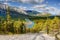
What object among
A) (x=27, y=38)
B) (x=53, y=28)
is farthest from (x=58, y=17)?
(x=27, y=38)

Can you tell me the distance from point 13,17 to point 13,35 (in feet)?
0.68

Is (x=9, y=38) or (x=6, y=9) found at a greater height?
(x=6, y=9)

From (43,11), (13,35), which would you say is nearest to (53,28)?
(43,11)

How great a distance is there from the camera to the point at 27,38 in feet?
5.22

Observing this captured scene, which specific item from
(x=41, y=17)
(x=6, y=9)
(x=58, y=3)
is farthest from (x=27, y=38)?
(x=58, y=3)

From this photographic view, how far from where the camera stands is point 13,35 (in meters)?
1.61

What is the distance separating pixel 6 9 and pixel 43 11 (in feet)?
1.42

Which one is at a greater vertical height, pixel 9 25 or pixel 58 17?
pixel 58 17

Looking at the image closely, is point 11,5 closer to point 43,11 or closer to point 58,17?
point 43,11

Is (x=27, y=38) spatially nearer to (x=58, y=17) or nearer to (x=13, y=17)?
(x=13, y=17)

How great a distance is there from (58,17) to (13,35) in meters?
0.56

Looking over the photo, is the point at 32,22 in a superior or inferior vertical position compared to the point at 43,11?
inferior

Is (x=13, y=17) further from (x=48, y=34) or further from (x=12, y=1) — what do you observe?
(x=48, y=34)

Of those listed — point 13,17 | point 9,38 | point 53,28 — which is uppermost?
point 13,17
